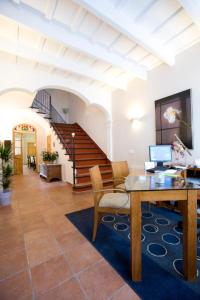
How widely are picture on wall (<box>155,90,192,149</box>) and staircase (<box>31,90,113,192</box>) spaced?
2.18 m

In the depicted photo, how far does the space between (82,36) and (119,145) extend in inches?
114

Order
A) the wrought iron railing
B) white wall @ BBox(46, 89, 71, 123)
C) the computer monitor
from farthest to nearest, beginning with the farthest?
white wall @ BBox(46, 89, 71, 123) → the wrought iron railing → the computer monitor

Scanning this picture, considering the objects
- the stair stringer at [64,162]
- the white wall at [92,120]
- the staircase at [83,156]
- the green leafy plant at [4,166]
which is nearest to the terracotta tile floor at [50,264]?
the green leafy plant at [4,166]

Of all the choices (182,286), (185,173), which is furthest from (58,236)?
(185,173)

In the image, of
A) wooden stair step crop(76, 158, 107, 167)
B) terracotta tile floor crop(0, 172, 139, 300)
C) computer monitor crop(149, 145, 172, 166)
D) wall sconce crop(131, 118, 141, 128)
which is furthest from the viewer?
wooden stair step crop(76, 158, 107, 167)

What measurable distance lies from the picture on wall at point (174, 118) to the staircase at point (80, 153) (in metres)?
2.18

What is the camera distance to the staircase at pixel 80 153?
4.38 m

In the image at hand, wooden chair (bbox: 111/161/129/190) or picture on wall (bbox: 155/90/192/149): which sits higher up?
picture on wall (bbox: 155/90/192/149)

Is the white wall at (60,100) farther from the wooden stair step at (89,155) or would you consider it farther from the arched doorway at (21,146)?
the wooden stair step at (89,155)

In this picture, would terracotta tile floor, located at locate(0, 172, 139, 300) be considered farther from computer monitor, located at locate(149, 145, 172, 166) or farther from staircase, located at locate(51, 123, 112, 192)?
computer monitor, located at locate(149, 145, 172, 166)

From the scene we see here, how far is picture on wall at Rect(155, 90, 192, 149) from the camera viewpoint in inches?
110

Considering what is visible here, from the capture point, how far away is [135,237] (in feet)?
4.30

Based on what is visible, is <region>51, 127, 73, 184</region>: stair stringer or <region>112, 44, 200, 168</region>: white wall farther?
<region>51, 127, 73, 184</region>: stair stringer

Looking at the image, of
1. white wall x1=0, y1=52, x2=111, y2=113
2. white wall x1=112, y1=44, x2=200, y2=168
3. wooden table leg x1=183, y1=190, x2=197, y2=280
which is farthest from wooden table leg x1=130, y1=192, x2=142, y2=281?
white wall x1=0, y1=52, x2=111, y2=113
